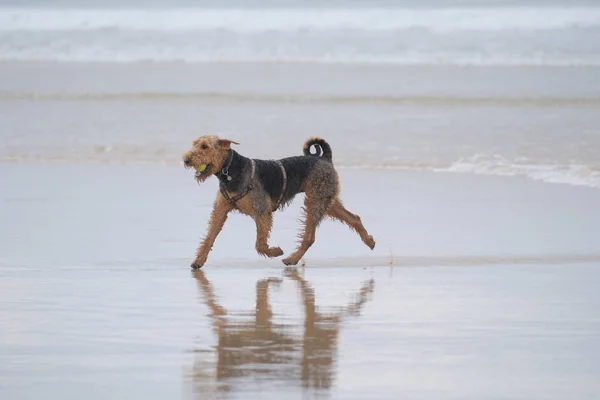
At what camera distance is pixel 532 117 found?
2009 centimetres

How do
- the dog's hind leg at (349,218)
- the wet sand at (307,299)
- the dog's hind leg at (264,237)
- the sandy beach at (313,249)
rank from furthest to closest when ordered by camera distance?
the dog's hind leg at (349,218)
the dog's hind leg at (264,237)
the sandy beach at (313,249)
the wet sand at (307,299)

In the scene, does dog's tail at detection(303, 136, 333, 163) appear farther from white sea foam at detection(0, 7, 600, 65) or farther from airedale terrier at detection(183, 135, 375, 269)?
white sea foam at detection(0, 7, 600, 65)

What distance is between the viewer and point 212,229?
8703 millimetres

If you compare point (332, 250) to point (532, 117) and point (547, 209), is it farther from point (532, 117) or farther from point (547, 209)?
point (532, 117)

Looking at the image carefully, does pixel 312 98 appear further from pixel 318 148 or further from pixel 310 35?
pixel 318 148

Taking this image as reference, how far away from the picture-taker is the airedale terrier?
8484mm

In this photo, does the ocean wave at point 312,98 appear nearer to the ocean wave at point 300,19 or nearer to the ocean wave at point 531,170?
the ocean wave at point 531,170

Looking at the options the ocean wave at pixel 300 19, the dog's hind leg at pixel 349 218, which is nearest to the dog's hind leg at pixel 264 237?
the dog's hind leg at pixel 349 218

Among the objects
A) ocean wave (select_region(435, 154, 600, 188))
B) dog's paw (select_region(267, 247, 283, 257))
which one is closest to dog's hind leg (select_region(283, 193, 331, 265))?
dog's paw (select_region(267, 247, 283, 257))

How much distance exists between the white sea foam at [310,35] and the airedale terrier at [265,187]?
2321cm

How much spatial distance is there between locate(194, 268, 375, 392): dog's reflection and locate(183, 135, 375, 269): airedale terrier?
3.31ft

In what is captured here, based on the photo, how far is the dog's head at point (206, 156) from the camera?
8363mm

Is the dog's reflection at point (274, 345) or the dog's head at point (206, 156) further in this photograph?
the dog's head at point (206, 156)

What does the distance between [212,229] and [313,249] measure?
41.8 inches
